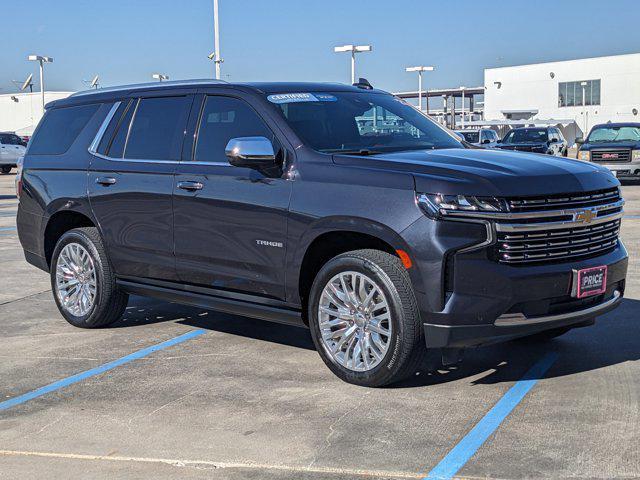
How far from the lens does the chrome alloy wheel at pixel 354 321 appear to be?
5.55 meters

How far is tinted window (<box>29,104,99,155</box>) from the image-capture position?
785cm

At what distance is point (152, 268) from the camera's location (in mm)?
7047

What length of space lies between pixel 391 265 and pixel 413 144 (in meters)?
1.33

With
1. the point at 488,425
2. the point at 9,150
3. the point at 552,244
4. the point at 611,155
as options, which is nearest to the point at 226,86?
the point at 552,244

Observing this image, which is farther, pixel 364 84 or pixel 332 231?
pixel 364 84

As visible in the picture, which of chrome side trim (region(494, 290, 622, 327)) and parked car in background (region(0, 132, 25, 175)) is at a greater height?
parked car in background (region(0, 132, 25, 175))

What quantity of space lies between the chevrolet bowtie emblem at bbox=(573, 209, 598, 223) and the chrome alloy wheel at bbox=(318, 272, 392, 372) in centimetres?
123

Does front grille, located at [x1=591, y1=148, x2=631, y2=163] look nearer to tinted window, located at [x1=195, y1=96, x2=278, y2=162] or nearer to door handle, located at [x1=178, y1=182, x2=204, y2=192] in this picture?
tinted window, located at [x1=195, y1=96, x2=278, y2=162]

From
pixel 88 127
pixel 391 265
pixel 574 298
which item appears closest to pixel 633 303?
pixel 574 298

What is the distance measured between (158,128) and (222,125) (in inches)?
27.9

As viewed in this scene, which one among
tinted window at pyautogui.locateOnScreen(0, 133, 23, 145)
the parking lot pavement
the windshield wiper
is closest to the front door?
the windshield wiper

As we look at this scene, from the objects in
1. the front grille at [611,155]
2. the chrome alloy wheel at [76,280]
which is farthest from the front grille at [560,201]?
the front grille at [611,155]

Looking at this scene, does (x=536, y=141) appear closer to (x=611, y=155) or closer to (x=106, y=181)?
(x=611, y=155)

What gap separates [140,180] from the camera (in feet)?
23.0
